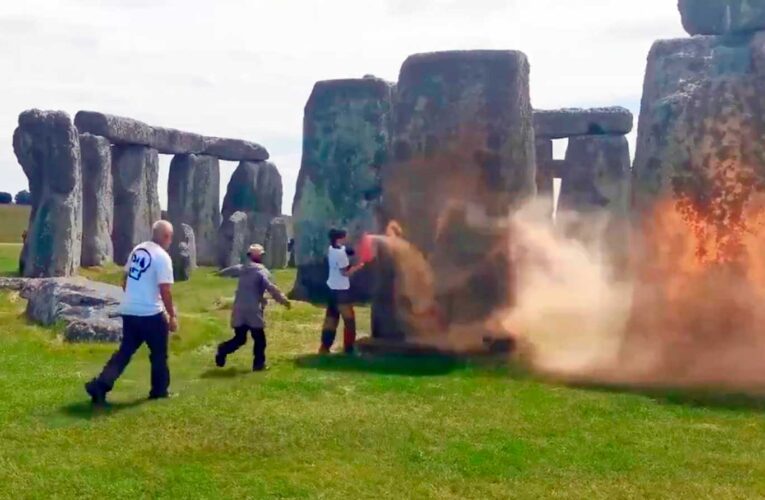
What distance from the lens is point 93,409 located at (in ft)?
27.3

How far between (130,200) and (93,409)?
651 inches

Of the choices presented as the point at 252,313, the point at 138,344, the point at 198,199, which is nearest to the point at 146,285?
the point at 138,344

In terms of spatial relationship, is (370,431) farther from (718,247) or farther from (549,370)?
(718,247)

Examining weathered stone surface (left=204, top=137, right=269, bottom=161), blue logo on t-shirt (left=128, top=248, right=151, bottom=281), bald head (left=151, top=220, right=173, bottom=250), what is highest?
weathered stone surface (left=204, top=137, right=269, bottom=161)

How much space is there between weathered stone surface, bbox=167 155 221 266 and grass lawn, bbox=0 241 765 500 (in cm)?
1776

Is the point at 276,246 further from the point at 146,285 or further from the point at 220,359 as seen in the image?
the point at 146,285

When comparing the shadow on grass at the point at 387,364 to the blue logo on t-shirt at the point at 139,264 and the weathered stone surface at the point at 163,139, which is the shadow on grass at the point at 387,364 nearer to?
the blue logo on t-shirt at the point at 139,264

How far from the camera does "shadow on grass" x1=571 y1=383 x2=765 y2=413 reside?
8773mm

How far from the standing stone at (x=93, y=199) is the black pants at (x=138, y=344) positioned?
43.9 feet

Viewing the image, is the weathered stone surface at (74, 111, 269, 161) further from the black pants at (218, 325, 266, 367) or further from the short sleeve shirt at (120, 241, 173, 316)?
the short sleeve shirt at (120, 241, 173, 316)

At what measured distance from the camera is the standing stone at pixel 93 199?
21.7 meters

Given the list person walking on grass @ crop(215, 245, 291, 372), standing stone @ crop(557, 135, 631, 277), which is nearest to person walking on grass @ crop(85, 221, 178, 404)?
person walking on grass @ crop(215, 245, 291, 372)

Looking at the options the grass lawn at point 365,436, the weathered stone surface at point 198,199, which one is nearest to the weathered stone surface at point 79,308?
the grass lawn at point 365,436

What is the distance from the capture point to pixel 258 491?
6426 mm
